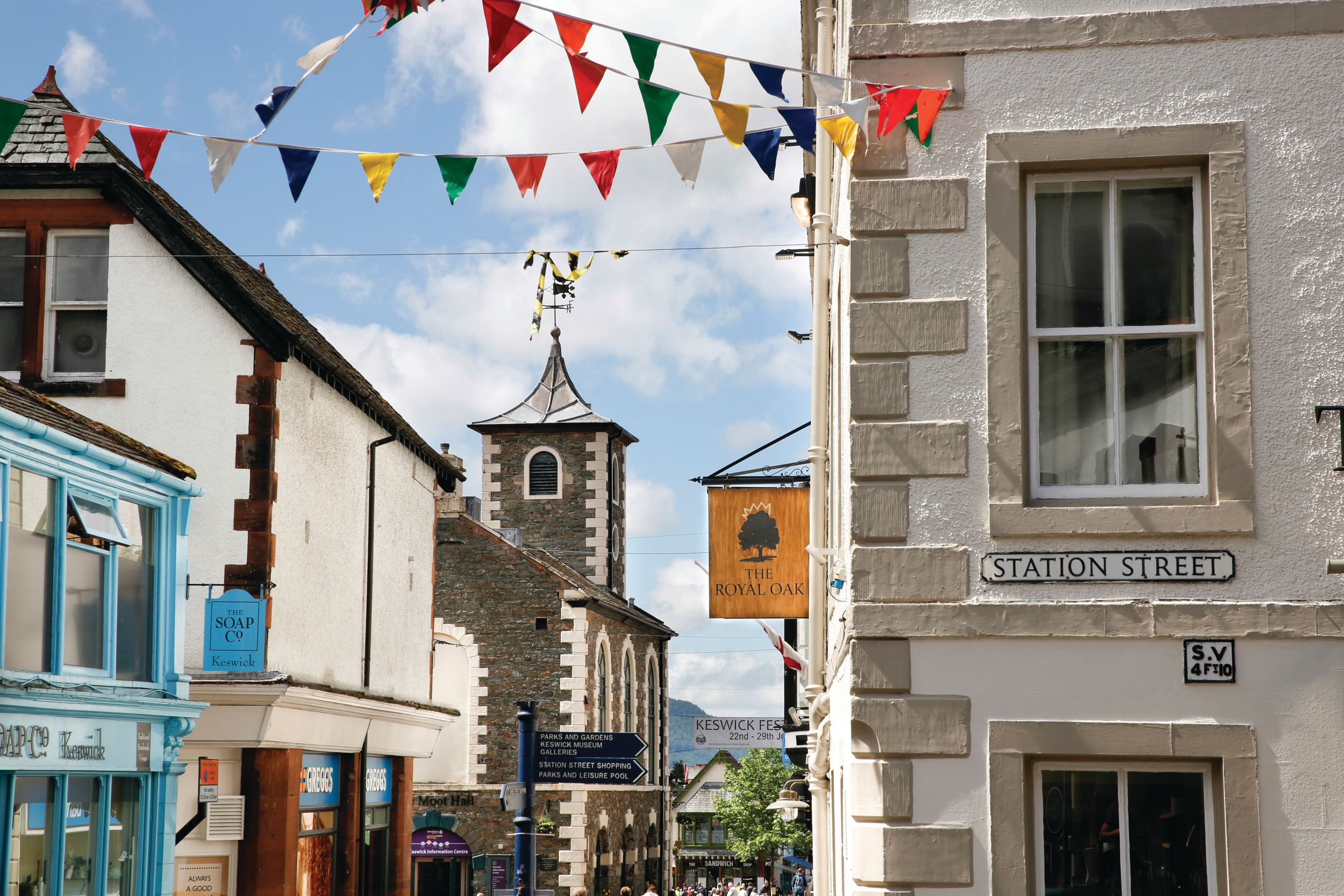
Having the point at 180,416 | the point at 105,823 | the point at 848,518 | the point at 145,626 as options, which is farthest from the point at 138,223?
the point at 848,518

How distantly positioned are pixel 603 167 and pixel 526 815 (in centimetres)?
1285

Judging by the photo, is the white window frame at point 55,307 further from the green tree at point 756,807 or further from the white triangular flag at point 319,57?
the green tree at point 756,807

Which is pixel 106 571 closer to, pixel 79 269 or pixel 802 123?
pixel 79 269

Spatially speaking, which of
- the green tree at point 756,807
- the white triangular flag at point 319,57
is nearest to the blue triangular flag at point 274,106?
the white triangular flag at point 319,57

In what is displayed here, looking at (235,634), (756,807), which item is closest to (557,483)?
(235,634)

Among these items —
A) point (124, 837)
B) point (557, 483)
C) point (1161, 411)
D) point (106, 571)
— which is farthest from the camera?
point (557, 483)

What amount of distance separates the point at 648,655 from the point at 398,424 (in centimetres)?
2510

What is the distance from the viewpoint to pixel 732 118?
7.33 meters

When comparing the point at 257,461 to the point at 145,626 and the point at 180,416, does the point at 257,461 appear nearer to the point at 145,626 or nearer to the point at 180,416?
the point at 180,416

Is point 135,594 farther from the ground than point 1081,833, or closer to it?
farther from the ground

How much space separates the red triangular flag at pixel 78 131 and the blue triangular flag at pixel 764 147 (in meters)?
3.53

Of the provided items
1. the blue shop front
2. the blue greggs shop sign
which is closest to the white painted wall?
the blue shop front

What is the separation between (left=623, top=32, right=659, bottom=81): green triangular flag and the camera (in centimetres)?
712

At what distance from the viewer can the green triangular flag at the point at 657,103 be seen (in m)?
7.29
